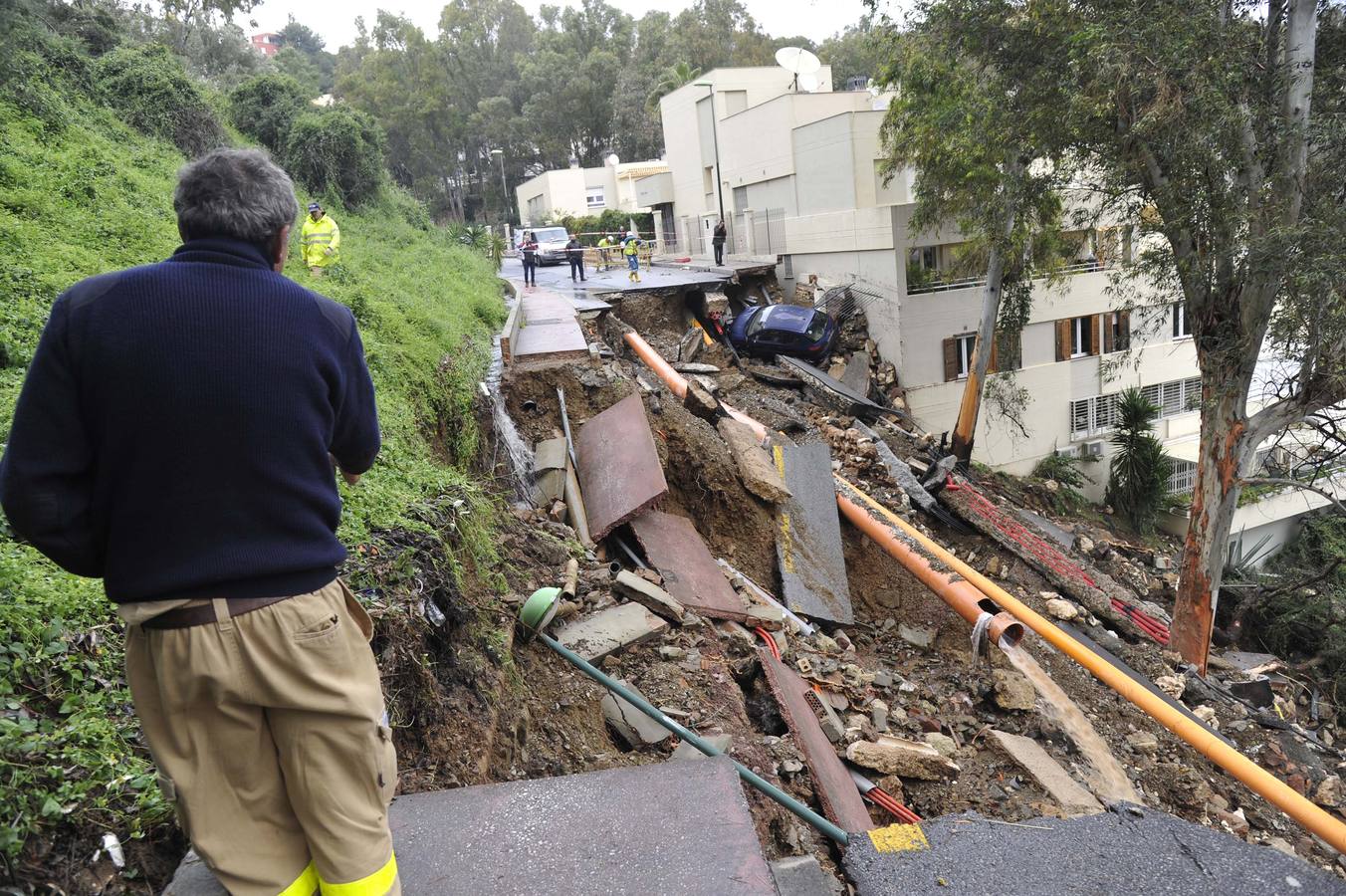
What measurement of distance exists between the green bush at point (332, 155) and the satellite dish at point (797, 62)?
45.0 feet

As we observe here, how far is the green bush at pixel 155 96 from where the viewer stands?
556 inches

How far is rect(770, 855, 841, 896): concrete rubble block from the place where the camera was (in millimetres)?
2912

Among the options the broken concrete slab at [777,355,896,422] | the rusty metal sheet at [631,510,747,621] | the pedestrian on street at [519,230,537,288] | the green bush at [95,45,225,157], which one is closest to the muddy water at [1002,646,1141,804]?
the rusty metal sheet at [631,510,747,621]

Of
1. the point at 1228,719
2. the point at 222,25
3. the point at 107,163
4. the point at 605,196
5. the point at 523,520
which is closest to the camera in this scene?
the point at 523,520

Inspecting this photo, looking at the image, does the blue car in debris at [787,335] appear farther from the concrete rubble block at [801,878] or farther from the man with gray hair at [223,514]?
the man with gray hair at [223,514]

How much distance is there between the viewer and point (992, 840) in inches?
141

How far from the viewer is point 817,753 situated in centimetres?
464

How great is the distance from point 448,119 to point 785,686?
5482 cm

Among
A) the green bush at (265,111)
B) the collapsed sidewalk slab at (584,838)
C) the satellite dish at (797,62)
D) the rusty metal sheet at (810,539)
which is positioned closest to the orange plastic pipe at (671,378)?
the rusty metal sheet at (810,539)

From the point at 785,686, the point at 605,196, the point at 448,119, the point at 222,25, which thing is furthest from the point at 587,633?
the point at 448,119

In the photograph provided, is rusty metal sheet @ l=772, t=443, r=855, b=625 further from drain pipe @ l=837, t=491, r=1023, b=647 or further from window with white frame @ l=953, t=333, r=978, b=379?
window with white frame @ l=953, t=333, r=978, b=379

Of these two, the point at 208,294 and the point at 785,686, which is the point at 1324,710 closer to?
the point at 785,686

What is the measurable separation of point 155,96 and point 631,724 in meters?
15.4

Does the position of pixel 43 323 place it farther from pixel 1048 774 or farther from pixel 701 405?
pixel 701 405
